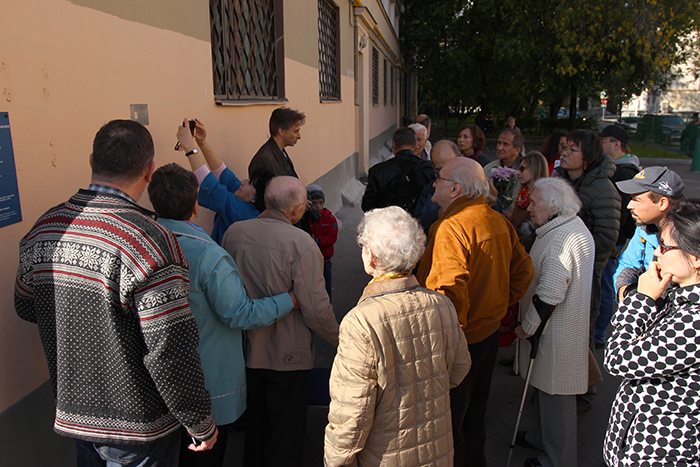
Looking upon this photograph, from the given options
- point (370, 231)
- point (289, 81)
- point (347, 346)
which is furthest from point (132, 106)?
point (289, 81)

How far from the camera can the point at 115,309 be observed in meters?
1.59

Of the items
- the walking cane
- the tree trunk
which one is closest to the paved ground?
the walking cane

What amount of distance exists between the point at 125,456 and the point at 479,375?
1707 mm

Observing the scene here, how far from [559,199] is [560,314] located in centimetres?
64

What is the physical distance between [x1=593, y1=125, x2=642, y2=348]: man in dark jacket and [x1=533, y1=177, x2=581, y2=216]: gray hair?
1.45 meters

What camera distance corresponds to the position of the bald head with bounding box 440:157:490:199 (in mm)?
2522

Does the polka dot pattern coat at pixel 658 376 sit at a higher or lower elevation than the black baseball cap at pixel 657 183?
lower

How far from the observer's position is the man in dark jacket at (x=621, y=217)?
4.11 metres

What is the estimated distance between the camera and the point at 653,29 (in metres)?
15.1

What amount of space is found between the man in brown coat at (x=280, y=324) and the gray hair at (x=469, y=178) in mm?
795

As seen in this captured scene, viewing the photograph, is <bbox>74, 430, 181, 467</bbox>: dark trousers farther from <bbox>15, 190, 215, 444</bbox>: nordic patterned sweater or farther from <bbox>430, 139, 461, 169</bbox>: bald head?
<bbox>430, 139, 461, 169</bbox>: bald head

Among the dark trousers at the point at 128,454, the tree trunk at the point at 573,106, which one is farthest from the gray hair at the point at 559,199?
the tree trunk at the point at 573,106

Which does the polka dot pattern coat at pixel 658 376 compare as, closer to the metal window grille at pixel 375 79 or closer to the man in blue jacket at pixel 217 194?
the man in blue jacket at pixel 217 194

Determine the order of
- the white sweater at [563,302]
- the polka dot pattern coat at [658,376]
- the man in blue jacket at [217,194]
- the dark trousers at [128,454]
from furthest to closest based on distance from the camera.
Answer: the man in blue jacket at [217,194] < the white sweater at [563,302] < the polka dot pattern coat at [658,376] < the dark trousers at [128,454]
